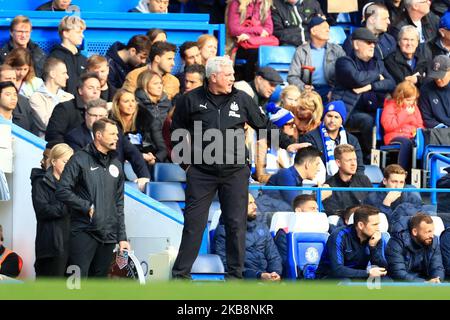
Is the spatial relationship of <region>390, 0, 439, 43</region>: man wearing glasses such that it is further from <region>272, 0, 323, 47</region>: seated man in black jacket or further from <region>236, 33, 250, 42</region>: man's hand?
<region>236, 33, 250, 42</region>: man's hand

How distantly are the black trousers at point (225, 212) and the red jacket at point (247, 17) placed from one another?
5.87 metres

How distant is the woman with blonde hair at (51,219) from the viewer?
40.3 ft

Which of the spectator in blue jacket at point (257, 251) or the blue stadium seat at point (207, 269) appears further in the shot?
the spectator in blue jacket at point (257, 251)

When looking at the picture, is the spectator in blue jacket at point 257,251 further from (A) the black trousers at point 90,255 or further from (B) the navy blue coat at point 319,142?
(B) the navy blue coat at point 319,142

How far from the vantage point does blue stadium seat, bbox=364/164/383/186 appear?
50.2ft

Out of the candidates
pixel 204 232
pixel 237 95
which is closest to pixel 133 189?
pixel 204 232

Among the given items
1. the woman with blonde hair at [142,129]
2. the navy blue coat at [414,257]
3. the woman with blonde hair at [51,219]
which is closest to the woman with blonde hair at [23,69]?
the woman with blonde hair at [142,129]

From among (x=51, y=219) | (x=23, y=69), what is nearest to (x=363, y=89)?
(x=23, y=69)

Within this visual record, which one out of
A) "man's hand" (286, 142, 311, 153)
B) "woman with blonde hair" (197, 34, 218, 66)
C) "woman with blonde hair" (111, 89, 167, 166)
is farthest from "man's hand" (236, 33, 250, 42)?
"man's hand" (286, 142, 311, 153)

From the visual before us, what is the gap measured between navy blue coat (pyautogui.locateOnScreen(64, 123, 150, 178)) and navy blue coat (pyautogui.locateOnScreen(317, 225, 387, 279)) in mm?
2281

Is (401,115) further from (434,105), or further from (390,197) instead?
(390,197)

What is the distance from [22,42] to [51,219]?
11.9 feet
